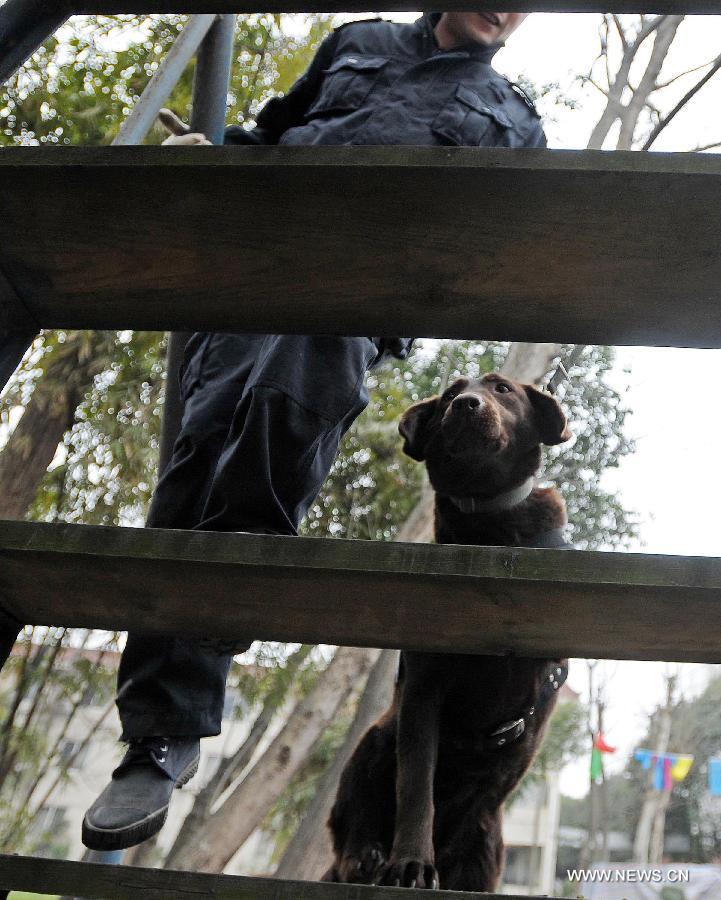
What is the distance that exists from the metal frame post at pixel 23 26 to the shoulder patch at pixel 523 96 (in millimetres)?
1559

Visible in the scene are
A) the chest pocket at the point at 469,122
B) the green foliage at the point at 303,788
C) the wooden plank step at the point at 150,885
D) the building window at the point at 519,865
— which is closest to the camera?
the wooden plank step at the point at 150,885

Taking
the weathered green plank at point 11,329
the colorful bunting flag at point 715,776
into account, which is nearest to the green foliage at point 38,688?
the weathered green plank at point 11,329

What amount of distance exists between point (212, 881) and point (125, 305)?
2.99ft

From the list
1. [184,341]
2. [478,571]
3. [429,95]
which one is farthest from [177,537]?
[184,341]

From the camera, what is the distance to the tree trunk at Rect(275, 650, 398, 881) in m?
7.43

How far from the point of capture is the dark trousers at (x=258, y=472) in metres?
2.20

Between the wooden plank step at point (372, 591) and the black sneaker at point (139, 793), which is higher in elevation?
the wooden plank step at point (372, 591)

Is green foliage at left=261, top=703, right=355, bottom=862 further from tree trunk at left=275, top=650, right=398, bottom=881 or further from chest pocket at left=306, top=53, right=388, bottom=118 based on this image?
chest pocket at left=306, top=53, right=388, bottom=118

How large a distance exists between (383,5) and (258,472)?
1.02 metres

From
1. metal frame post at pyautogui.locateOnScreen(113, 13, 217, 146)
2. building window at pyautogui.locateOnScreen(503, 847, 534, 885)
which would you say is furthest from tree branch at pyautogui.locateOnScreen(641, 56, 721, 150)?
building window at pyautogui.locateOnScreen(503, 847, 534, 885)

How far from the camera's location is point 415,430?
3.34 meters

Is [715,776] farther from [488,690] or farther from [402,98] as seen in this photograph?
[402,98]

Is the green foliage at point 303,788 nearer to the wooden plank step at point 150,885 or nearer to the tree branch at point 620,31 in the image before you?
the tree branch at point 620,31

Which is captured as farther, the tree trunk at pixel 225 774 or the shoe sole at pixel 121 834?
the tree trunk at pixel 225 774
